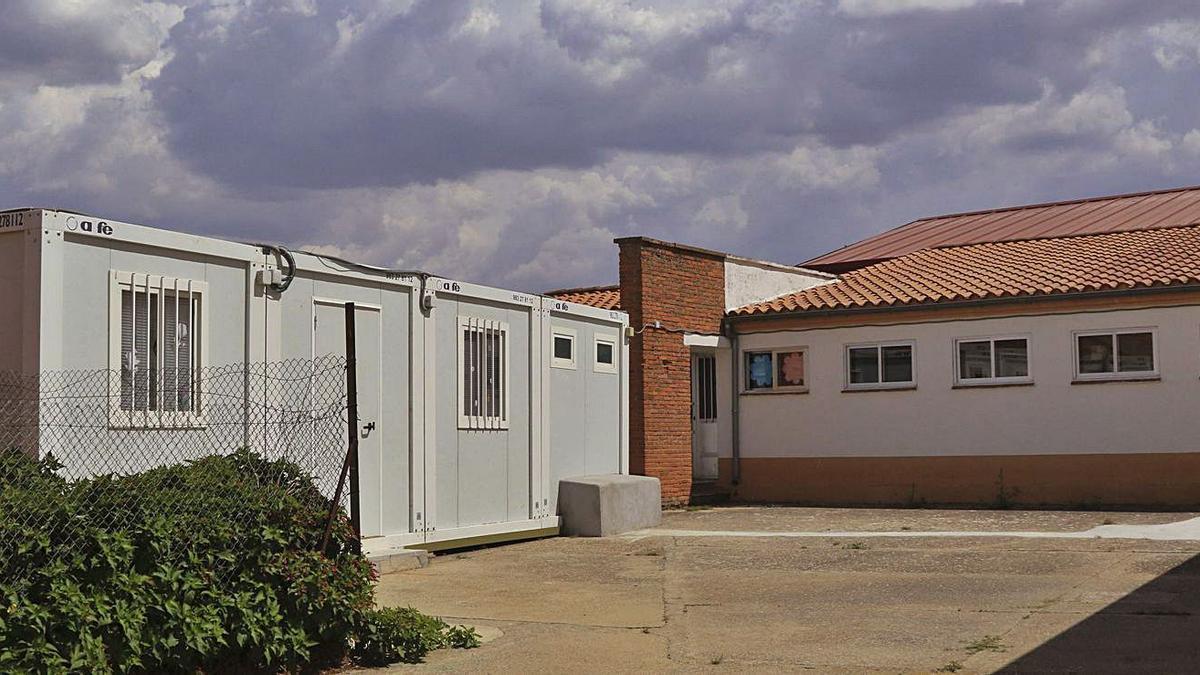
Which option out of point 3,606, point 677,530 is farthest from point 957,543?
point 3,606

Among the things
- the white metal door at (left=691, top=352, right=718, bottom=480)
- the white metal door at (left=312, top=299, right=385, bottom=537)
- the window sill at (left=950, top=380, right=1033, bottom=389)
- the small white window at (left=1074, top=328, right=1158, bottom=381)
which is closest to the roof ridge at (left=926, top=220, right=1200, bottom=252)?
the white metal door at (left=691, top=352, right=718, bottom=480)

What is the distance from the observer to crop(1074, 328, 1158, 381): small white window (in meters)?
18.7

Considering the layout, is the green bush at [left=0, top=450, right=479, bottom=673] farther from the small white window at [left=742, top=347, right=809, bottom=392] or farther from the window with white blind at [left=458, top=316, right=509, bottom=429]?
the small white window at [left=742, top=347, right=809, bottom=392]

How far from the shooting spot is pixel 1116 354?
62.2 feet

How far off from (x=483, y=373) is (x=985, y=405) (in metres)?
8.24

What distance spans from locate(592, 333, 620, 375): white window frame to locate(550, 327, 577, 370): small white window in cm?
51

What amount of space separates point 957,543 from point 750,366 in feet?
26.2

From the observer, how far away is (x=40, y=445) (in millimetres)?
9078

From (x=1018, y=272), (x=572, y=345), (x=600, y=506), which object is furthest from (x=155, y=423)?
(x=1018, y=272)

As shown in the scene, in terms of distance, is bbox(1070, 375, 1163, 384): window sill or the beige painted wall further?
bbox(1070, 375, 1163, 384): window sill

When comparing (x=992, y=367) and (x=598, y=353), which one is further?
(x=992, y=367)

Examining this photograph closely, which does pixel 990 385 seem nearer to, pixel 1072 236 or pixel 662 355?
pixel 662 355

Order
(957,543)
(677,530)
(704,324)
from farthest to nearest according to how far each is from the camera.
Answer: (704,324) < (677,530) < (957,543)

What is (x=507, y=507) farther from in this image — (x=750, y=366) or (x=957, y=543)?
(x=750, y=366)
